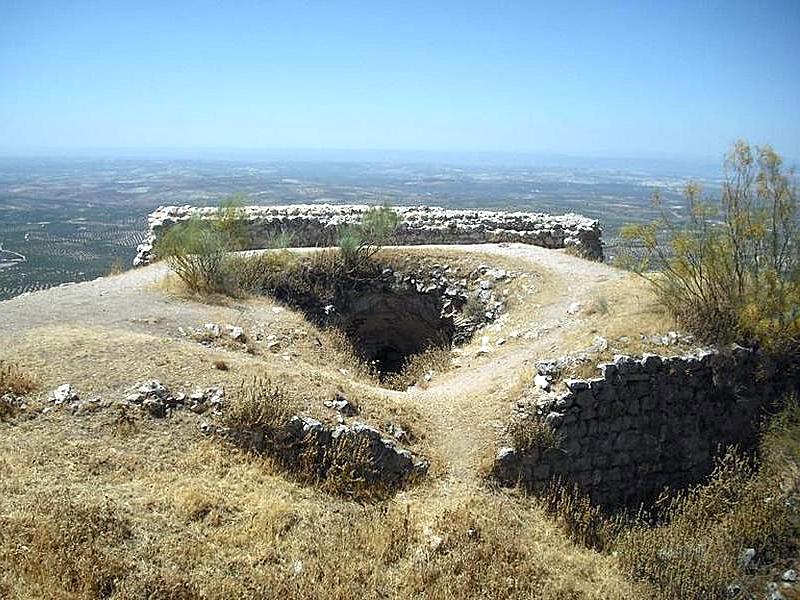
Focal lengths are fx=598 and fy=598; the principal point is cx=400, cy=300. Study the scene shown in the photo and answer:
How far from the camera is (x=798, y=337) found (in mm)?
9719

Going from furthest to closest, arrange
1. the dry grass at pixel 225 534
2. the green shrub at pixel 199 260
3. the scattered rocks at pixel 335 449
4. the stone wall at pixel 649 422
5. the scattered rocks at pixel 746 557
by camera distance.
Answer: the green shrub at pixel 199 260 → the stone wall at pixel 649 422 → the scattered rocks at pixel 335 449 → the scattered rocks at pixel 746 557 → the dry grass at pixel 225 534

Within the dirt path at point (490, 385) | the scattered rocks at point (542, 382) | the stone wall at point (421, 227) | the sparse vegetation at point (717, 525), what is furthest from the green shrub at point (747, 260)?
the stone wall at point (421, 227)

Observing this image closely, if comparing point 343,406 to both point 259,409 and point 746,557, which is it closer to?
point 259,409

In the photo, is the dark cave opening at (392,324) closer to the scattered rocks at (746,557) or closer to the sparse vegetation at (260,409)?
the sparse vegetation at (260,409)

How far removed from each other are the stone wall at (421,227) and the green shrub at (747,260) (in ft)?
24.8

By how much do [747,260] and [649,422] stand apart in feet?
10.9

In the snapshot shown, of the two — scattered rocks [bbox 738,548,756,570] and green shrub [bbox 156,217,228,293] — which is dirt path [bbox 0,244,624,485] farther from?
scattered rocks [bbox 738,548,756,570]

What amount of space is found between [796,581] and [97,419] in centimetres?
834

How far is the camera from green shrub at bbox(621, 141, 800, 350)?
9625mm

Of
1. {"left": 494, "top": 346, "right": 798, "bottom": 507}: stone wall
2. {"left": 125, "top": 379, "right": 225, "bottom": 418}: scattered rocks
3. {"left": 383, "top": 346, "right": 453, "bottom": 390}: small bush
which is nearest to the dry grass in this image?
{"left": 125, "top": 379, "right": 225, "bottom": 418}: scattered rocks

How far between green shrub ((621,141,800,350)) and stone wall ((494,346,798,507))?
545mm

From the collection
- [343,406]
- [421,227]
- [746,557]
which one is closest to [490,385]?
[343,406]

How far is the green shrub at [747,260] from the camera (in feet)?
31.6

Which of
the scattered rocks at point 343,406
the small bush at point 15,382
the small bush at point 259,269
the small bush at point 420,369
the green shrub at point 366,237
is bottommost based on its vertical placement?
the small bush at point 420,369
